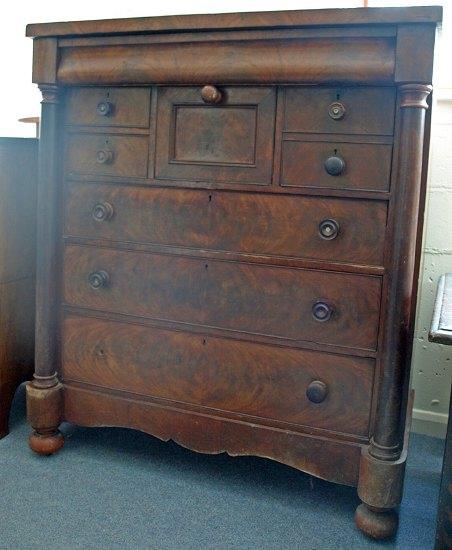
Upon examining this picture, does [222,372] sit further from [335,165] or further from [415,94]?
[415,94]

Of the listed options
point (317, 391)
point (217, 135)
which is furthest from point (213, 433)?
point (217, 135)

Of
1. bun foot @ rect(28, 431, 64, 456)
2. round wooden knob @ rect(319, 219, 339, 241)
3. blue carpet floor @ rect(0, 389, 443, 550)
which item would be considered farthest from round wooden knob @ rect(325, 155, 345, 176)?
bun foot @ rect(28, 431, 64, 456)

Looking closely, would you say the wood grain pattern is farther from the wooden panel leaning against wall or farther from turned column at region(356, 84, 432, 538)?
the wooden panel leaning against wall

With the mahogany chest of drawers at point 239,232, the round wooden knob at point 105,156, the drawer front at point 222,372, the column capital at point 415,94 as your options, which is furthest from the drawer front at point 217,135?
the drawer front at point 222,372

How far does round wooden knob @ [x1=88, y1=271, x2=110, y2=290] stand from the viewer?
177cm

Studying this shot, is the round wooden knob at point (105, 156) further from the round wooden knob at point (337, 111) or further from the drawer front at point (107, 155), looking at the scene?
the round wooden knob at point (337, 111)

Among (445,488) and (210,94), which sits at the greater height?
(210,94)

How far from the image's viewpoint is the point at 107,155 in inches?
67.9

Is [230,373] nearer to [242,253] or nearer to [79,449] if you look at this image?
[242,253]

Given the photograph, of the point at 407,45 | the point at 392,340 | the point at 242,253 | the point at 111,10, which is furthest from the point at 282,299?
the point at 111,10

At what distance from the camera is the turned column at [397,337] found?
1.42 metres

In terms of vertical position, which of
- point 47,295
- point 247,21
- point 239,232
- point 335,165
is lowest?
point 47,295

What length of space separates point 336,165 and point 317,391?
538 millimetres

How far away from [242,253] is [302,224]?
168 mm
